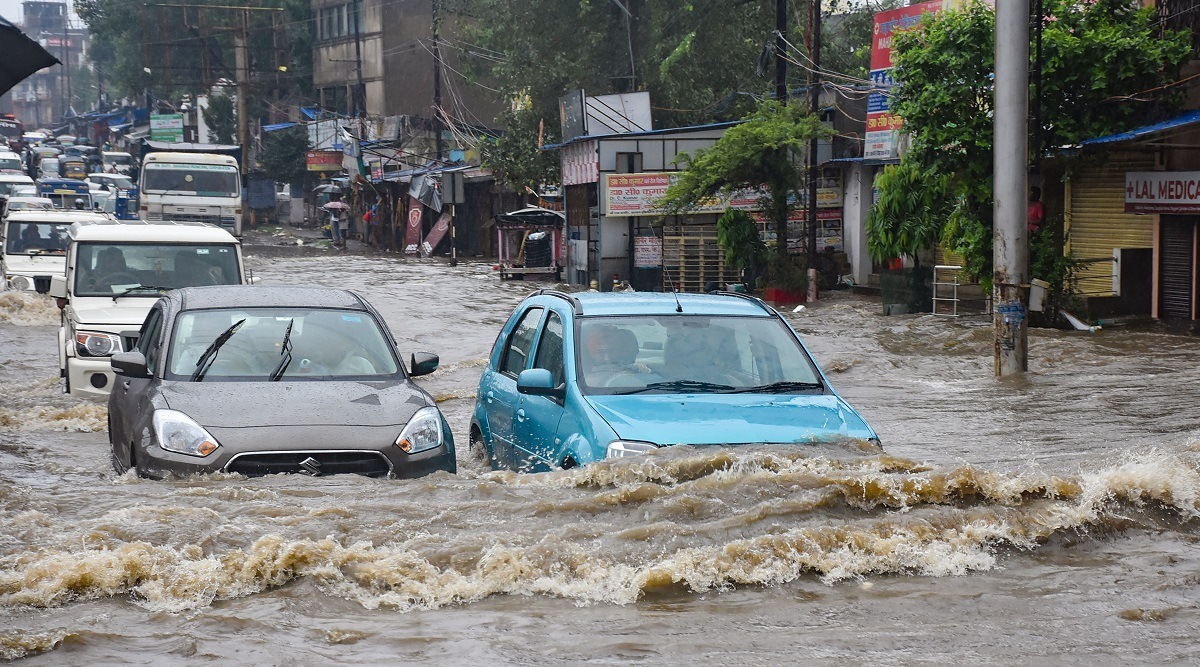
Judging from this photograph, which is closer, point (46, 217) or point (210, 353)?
point (210, 353)

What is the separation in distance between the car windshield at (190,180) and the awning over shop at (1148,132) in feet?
73.6

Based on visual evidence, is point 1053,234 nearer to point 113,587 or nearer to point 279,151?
point 113,587

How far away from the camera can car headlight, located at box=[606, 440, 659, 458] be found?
6676 mm

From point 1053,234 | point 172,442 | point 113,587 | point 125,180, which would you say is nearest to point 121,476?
point 172,442

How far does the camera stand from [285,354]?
336 inches

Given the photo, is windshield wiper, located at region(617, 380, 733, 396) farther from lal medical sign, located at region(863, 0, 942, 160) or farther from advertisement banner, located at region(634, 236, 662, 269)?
advertisement banner, located at region(634, 236, 662, 269)

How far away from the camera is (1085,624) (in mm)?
5332

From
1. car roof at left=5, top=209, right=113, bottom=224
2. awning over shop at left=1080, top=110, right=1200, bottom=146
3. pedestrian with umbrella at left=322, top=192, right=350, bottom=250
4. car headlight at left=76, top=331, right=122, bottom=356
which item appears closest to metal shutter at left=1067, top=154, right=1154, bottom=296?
awning over shop at left=1080, top=110, right=1200, bottom=146

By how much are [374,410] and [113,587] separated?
2.45 meters

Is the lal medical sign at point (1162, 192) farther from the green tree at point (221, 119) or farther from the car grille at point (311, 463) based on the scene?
A: the green tree at point (221, 119)

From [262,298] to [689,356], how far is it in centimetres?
310

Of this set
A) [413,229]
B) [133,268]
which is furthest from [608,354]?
[413,229]

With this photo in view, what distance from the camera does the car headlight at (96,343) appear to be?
40.6 ft

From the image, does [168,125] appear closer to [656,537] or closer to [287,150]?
[287,150]
